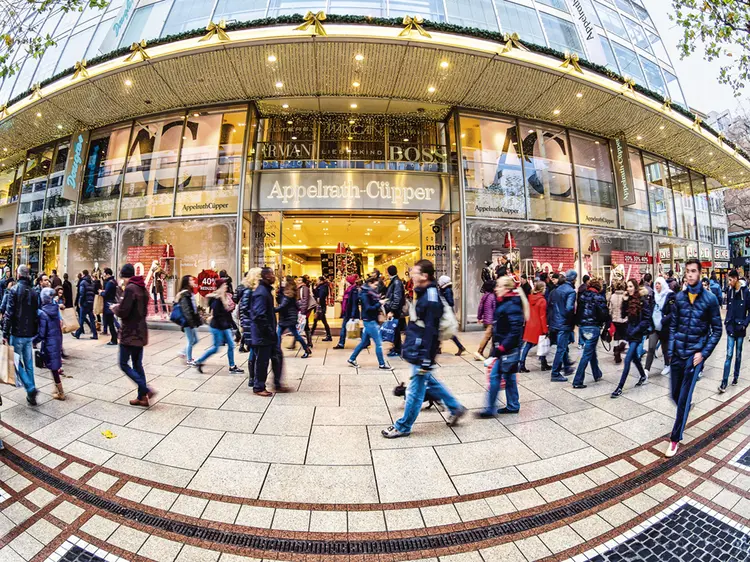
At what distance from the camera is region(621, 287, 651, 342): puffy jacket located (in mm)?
5379

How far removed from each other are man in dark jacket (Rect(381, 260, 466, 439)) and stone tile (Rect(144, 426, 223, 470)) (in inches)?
77.9

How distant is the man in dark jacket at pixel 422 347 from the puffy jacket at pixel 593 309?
3137 mm

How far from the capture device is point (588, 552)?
7.50ft

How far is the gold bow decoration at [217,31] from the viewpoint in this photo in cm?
847

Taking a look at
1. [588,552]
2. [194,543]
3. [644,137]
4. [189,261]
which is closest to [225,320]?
[194,543]

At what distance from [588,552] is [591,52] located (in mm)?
15978

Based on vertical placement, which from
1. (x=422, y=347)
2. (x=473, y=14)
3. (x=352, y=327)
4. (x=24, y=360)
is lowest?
(x=24, y=360)

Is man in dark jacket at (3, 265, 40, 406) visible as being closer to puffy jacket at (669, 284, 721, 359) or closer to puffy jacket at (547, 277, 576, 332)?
puffy jacket at (547, 277, 576, 332)

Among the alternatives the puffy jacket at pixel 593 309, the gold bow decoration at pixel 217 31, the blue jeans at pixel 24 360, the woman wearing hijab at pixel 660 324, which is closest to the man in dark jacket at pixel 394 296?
the puffy jacket at pixel 593 309

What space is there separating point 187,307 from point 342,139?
8.90 metres

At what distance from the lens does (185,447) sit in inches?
140

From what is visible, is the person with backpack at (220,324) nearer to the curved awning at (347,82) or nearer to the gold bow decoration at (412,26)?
the curved awning at (347,82)

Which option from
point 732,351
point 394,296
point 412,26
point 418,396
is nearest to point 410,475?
point 418,396

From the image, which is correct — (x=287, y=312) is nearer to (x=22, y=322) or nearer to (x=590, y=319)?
(x=22, y=322)
